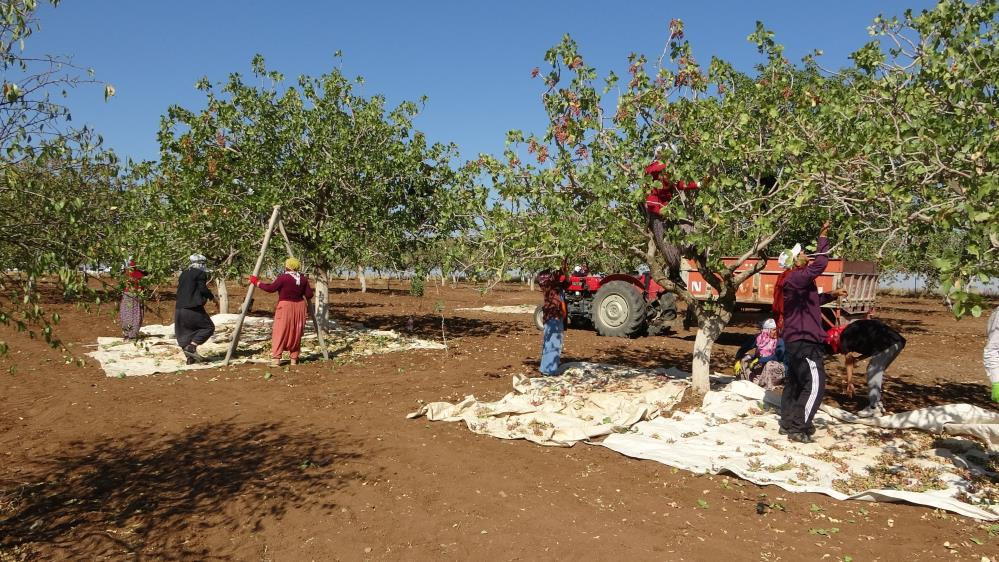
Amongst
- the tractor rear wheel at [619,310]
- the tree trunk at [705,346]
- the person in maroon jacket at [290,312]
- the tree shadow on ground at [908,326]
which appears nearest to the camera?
the tree trunk at [705,346]

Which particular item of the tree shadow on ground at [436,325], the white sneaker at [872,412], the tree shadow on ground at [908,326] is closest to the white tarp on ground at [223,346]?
the tree shadow on ground at [436,325]

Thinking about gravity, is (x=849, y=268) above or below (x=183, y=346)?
above

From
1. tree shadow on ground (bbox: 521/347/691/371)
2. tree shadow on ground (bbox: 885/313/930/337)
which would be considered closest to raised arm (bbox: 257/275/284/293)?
tree shadow on ground (bbox: 521/347/691/371)

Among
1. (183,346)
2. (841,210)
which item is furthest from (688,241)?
(183,346)

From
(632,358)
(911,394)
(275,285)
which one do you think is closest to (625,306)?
(632,358)

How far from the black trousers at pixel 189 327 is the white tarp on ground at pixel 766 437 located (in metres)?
5.57

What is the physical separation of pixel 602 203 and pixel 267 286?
6.04 meters

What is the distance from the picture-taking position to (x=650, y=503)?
5.20 metres

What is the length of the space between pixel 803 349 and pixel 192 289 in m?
9.90

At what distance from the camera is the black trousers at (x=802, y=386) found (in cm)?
643

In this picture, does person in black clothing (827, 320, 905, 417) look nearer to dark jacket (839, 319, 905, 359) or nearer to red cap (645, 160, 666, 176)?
dark jacket (839, 319, 905, 359)

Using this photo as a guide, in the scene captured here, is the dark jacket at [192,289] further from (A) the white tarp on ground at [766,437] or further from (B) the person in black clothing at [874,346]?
(B) the person in black clothing at [874,346]

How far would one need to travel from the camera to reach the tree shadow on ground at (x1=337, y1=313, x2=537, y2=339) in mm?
15945

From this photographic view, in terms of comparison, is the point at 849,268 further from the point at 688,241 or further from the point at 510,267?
the point at 510,267
